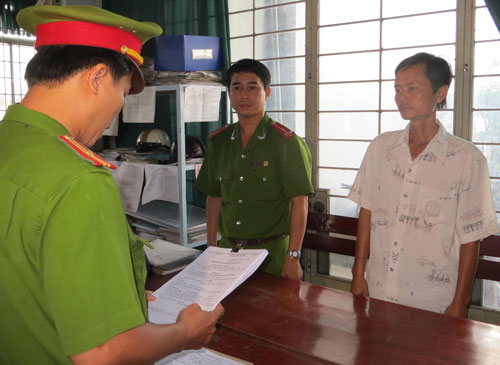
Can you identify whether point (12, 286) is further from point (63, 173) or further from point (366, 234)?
point (366, 234)

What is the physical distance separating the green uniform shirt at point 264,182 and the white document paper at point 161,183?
0.81m

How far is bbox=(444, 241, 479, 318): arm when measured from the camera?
5.14ft

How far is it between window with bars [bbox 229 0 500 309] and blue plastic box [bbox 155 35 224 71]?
279mm

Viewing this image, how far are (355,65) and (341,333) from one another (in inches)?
75.7

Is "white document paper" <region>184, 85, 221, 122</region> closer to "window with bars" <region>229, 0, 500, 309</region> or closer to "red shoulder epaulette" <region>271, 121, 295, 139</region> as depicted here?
"window with bars" <region>229, 0, 500, 309</region>

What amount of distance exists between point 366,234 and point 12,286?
4.50 feet

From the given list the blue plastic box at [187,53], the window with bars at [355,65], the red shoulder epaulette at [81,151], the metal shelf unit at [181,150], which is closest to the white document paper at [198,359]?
the red shoulder epaulette at [81,151]

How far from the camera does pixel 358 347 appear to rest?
114 centimetres

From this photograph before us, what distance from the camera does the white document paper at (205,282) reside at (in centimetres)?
119

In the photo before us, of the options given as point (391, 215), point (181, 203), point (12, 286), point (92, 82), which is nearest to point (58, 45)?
point (92, 82)

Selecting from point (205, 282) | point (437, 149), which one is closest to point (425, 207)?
point (437, 149)

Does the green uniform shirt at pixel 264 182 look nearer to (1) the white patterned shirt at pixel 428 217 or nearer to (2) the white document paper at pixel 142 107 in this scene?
(1) the white patterned shirt at pixel 428 217

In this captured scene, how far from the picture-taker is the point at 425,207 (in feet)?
5.32

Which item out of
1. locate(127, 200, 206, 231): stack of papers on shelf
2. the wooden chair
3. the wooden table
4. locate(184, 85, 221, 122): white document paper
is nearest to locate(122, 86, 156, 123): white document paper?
locate(184, 85, 221, 122): white document paper
